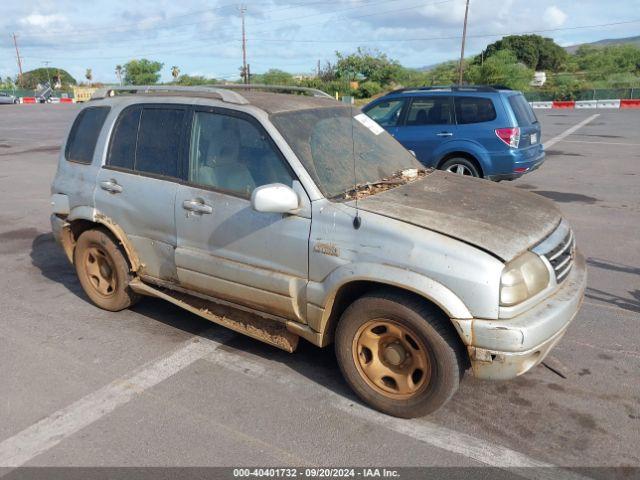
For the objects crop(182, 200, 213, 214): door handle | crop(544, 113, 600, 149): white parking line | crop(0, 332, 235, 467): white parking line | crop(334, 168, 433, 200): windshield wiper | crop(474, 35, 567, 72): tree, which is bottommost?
crop(544, 113, 600, 149): white parking line

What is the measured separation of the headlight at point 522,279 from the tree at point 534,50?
84.8 meters

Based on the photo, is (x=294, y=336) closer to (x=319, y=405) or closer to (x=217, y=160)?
(x=319, y=405)

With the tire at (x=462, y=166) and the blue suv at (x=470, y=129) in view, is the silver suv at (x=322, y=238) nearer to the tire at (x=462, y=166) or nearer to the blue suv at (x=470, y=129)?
the blue suv at (x=470, y=129)

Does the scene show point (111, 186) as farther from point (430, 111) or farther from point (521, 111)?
point (521, 111)

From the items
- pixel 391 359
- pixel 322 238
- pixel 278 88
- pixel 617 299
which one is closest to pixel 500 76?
pixel 617 299

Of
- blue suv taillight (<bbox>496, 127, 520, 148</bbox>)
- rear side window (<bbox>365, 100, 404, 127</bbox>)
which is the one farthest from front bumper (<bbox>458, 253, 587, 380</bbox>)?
rear side window (<bbox>365, 100, 404, 127</bbox>)

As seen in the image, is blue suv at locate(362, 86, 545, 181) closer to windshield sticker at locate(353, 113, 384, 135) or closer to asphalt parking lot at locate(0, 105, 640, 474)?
asphalt parking lot at locate(0, 105, 640, 474)

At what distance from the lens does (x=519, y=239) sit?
3105 millimetres

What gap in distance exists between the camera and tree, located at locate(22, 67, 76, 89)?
9675cm

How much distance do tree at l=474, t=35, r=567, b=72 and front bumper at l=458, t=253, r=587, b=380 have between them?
8497 centimetres

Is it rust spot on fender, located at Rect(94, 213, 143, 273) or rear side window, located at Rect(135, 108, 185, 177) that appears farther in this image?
rust spot on fender, located at Rect(94, 213, 143, 273)

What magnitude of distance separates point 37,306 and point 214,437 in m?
2.81

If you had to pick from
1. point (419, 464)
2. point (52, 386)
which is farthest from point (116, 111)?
point (419, 464)

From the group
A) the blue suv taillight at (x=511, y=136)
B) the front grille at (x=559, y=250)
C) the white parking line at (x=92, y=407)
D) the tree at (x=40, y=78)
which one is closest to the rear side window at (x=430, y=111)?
the blue suv taillight at (x=511, y=136)
